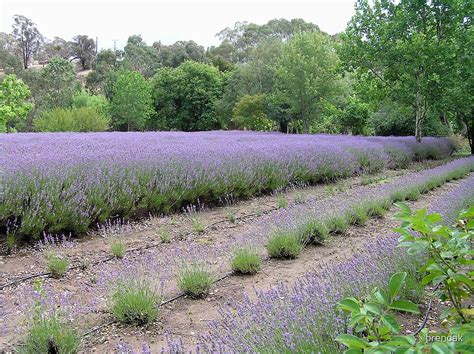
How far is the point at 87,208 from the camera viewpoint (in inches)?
171

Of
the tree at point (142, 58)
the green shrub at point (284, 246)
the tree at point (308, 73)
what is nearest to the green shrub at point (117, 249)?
the green shrub at point (284, 246)

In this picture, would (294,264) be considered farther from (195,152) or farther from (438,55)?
(438,55)

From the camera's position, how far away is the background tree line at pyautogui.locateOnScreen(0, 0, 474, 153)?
1220 cm

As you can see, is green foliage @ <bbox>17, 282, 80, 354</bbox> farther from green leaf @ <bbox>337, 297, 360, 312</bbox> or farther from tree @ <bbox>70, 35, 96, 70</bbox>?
tree @ <bbox>70, 35, 96, 70</bbox>

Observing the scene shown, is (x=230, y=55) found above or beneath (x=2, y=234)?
above

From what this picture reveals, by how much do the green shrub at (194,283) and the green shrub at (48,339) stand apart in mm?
914

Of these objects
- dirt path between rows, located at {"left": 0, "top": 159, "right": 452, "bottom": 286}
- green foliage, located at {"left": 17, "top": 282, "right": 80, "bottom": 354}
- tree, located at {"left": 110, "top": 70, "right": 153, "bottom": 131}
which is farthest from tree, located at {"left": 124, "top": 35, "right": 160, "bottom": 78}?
green foliage, located at {"left": 17, "top": 282, "right": 80, "bottom": 354}

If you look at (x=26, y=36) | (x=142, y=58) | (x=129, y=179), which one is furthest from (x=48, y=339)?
(x=26, y=36)

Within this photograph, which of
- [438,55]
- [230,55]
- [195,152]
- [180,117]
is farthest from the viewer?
[230,55]

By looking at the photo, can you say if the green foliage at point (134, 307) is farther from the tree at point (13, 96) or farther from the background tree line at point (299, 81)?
the tree at point (13, 96)

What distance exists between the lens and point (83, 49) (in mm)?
65562

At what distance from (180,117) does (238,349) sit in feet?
99.7

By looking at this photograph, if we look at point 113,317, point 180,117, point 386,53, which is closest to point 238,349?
point 113,317

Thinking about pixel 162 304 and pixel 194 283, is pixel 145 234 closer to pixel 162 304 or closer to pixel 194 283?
pixel 194 283
